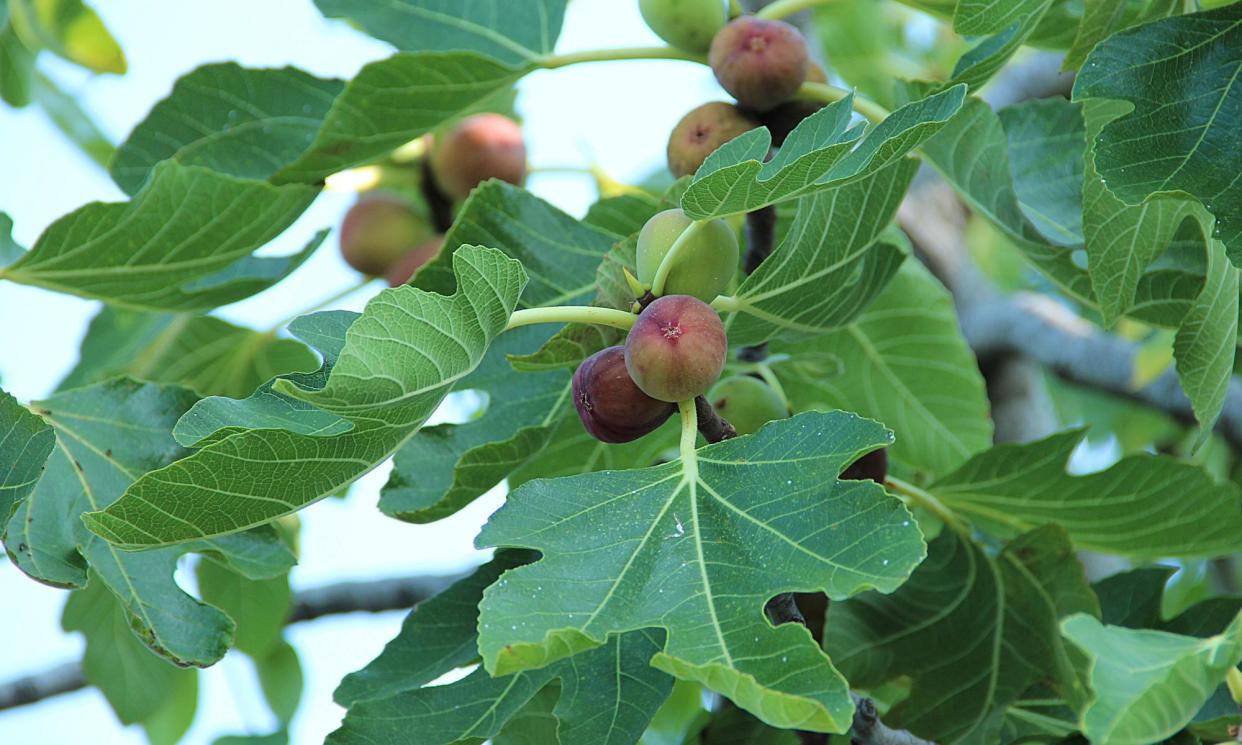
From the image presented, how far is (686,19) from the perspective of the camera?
178 cm

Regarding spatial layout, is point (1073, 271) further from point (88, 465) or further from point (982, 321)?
point (982, 321)

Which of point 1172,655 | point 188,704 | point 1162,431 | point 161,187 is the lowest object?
point 1162,431

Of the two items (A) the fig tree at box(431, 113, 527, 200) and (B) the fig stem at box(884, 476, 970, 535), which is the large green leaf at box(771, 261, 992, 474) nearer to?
(B) the fig stem at box(884, 476, 970, 535)

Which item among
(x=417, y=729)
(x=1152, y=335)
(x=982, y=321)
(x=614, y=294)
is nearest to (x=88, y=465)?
(x=417, y=729)

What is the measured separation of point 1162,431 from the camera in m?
3.90

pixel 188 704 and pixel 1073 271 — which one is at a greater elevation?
pixel 1073 271

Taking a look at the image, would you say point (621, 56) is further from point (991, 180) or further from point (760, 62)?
point (991, 180)

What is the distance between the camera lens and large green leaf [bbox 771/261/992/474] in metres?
2.29

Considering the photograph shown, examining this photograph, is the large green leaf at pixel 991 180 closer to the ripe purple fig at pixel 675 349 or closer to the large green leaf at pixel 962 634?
the large green leaf at pixel 962 634

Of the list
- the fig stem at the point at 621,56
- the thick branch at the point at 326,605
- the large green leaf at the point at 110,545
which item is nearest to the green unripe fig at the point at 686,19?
Answer: the fig stem at the point at 621,56

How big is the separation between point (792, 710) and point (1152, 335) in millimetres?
2288

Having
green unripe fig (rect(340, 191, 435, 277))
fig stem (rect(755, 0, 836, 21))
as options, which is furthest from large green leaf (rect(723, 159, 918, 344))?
green unripe fig (rect(340, 191, 435, 277))

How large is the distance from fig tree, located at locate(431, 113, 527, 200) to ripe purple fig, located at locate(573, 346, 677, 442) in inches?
37.1

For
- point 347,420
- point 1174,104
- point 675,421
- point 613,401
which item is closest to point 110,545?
point 347,420
